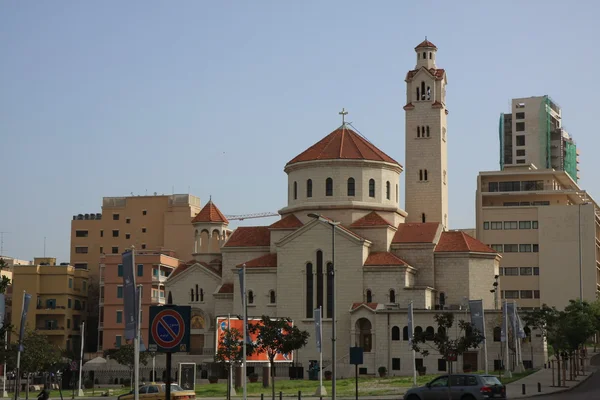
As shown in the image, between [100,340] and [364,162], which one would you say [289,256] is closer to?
[364,162]

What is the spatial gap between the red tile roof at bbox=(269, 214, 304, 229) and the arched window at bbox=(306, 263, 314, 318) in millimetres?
4774

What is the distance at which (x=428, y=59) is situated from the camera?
9975 centimetres

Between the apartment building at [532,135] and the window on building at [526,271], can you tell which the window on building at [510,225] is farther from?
the apartment building at [532,135]

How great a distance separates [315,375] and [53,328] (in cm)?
3942

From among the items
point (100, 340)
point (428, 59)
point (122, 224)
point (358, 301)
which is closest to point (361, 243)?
point (358, 301)

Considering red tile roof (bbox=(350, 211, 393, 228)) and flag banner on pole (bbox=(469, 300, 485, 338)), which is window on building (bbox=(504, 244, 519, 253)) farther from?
flag banner on pole (bbox=(469, 300, 485, 338))

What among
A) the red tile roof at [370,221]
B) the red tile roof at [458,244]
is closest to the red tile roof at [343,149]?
the red tile roof at [370,221]

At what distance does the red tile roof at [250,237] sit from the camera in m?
96.9

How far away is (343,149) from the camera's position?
9569cm

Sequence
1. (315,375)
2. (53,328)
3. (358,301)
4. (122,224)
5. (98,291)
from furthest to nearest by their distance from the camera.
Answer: (122,224)
(98,291)
(53,328)
(358,301)
(315,375)

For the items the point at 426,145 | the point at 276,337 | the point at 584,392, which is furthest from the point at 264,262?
the point at 584,392

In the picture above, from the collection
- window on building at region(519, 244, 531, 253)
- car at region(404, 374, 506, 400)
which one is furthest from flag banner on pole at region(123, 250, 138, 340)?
window on building at region(519, 244, 531, 253)

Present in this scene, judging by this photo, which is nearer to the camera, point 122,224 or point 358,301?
point 358,301

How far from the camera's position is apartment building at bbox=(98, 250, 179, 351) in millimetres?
108500
